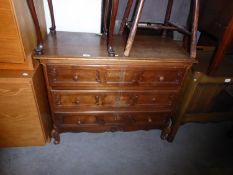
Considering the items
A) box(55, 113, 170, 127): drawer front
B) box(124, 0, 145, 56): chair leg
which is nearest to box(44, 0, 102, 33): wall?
box(124, 0, 145, 56): chair leg

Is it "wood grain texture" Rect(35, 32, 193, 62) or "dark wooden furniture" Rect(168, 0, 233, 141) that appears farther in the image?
"dark wooden furniture" Rect(168, 0, 233, 141)

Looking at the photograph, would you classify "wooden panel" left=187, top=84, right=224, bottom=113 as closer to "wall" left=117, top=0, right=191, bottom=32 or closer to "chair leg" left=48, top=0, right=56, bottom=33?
"wall" left=117, top=0, right=191, bottom=32

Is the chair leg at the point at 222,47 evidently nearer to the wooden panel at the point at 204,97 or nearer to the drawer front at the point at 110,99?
the wooden panel at the point at 204,97

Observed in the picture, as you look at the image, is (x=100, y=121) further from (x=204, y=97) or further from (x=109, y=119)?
(x=204, y=97)

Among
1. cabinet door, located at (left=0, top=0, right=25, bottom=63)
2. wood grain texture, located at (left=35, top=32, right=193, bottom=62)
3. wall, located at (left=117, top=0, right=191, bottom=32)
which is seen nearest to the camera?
cabinet door, located at (left=0, top=0, right=25, bottom=63)

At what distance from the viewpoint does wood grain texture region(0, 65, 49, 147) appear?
1.10 m

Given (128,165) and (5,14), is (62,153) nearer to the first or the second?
(128,165)

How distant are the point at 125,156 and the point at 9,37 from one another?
1.19m

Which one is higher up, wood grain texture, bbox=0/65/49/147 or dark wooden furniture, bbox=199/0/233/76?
dark wooden furniture, bbox=199/0/233/76

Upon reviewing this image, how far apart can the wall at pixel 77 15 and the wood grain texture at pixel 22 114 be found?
0.48 meters

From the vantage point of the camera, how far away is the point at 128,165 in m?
1.44

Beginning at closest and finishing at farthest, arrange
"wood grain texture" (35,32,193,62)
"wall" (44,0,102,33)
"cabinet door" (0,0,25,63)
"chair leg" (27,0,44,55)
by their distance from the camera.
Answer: "cabinet door" (0,0,25,63) → "chair leg" (27,0,44,55) → "wood grain texture" (35,32,193,62) → "wall" (44,0,102,33)

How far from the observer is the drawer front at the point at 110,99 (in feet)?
4.13

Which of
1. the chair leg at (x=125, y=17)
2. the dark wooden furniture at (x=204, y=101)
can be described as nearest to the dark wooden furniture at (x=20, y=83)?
the chair leg at (x=125, y=17)
